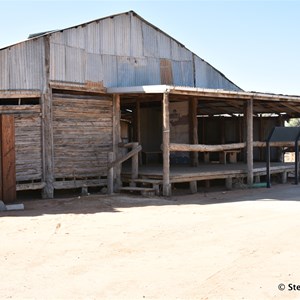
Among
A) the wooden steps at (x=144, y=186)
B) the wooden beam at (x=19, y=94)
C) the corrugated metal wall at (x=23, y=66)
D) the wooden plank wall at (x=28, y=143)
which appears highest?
the corrugated metal wall at (x=23, y=66)

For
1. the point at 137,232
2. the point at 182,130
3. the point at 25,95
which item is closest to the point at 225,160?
the point at 182,130

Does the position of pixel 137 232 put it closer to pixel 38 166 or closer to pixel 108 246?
pixel 108 246

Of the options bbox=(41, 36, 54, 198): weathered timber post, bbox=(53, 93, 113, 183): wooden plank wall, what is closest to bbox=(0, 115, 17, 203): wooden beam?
bbox=(41, 36, 54, 198): weathered timber post

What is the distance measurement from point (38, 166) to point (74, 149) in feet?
3.98

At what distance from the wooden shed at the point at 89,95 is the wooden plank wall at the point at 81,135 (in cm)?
3

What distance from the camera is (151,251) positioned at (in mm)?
6625

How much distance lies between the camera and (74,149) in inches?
520

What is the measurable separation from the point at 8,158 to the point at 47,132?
1.70 metres

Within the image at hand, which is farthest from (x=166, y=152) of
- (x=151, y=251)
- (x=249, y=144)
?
(x=151, y=251)

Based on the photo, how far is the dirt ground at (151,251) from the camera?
5.02 metres

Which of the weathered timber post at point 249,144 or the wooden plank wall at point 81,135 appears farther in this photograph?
the weathered timber post at point 249,144

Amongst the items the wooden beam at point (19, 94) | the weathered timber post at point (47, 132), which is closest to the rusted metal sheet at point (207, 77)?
the weathered timber post at point (47, 132)

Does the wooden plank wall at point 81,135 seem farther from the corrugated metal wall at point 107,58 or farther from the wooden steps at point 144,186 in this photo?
the wooden steps at point 144,186

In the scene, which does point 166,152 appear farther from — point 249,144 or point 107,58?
point 249,144
